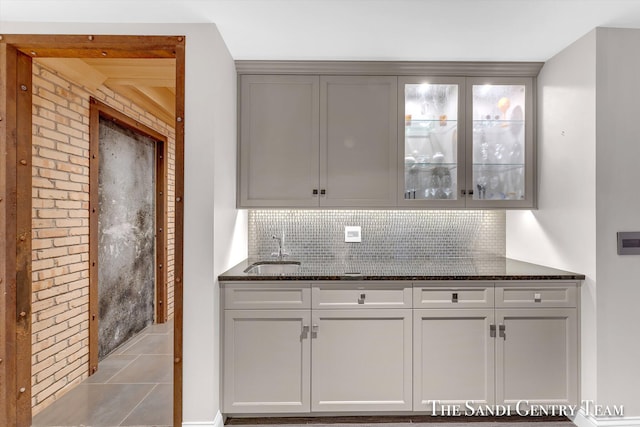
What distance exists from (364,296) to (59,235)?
219 centimetres

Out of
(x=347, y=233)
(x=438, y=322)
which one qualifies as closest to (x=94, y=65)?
(x=347, y=233)

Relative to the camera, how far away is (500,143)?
2.66m

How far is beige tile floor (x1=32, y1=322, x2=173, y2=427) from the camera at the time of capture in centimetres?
230

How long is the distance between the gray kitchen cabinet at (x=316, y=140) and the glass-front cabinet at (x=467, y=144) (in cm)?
17

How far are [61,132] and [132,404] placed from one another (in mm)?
2014

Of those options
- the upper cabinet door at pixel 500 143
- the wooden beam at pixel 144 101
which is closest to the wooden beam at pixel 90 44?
the wooden beam at pixel 144 101

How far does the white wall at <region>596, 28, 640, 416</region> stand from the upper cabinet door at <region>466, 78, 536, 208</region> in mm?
547

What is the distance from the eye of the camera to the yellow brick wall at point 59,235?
2.32 m

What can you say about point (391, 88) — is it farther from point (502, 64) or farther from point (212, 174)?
point (212, 174)

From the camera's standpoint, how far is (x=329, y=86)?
2.62 meters

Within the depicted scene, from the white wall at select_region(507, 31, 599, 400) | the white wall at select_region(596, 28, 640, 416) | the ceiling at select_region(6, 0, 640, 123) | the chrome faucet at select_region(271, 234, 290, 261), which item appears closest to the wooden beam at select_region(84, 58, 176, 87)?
the ceiling at select_region(6, 0, 640, 123)

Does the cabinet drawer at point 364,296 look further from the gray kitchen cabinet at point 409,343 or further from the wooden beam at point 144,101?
the wooden beam at point 144,101

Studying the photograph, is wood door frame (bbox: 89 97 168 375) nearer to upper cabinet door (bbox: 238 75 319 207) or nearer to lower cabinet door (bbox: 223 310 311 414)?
upper cabinet door (bbox: 238 75 319 207)

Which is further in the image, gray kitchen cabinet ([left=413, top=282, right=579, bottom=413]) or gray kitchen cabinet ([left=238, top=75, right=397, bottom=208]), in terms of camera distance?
gray kitchen cabinet ([left=238, top=75, right=397, bottom=208])
